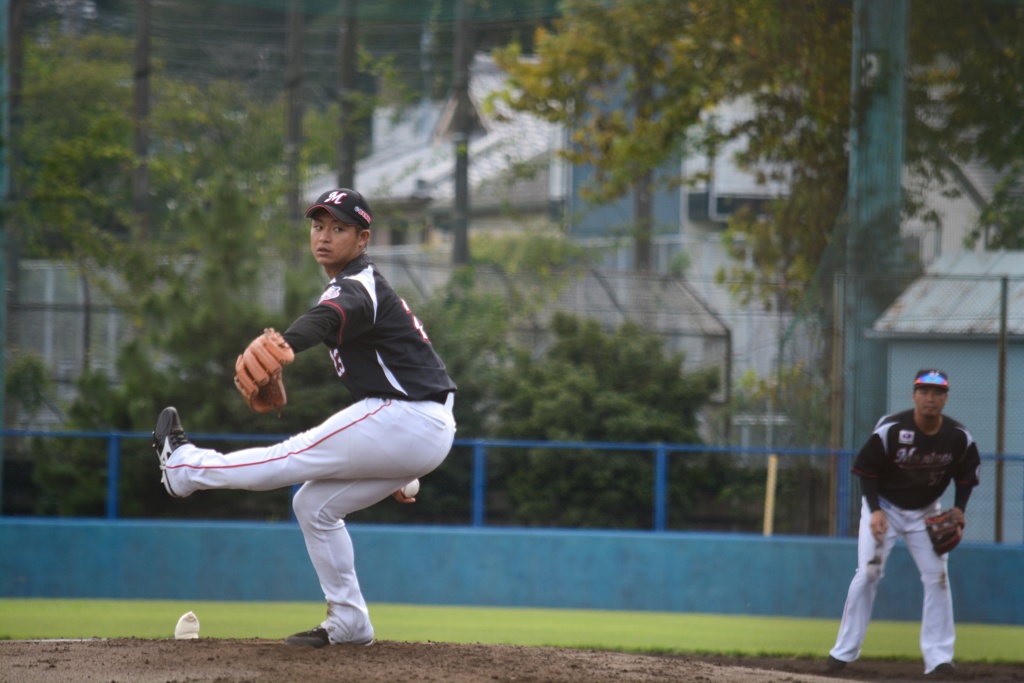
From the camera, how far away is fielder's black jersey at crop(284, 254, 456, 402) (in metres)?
4.78

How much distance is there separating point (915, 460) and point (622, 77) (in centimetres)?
1148

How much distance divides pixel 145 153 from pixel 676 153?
27.0 ft

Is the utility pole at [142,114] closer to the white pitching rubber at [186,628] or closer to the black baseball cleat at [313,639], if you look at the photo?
the white pitching rubber at [186,628]

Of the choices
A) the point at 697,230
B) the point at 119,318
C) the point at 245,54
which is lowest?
the point at 119,318

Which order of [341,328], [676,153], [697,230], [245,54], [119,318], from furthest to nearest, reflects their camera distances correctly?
[697,230] → [676,153] → [245,54] → [119,318] → [341,328]

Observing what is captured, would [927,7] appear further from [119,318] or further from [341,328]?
[119,318]

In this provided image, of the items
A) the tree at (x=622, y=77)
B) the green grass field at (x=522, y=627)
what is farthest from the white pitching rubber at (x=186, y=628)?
the tree at (x=622, y=77)

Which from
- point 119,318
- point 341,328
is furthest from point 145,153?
point 341,328

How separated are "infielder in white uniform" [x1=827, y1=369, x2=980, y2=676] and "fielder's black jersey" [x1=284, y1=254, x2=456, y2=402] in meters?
3.71

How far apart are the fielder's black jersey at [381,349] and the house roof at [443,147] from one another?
46.2ft

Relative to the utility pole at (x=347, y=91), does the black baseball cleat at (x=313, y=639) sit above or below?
below

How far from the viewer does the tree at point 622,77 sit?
16.2 meters

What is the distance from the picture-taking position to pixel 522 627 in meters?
9.81

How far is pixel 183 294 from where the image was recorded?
45.5ft
